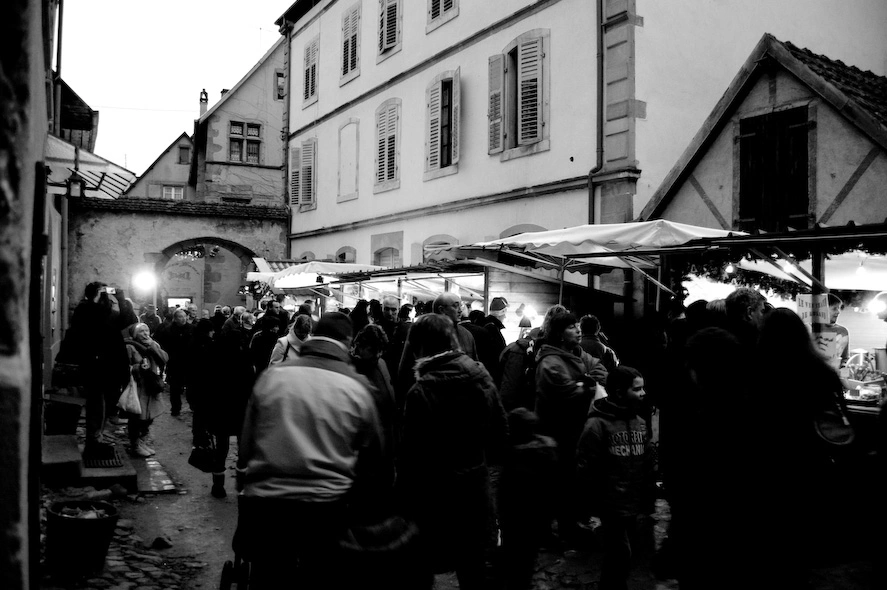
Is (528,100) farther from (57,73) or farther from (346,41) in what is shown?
(346,41)

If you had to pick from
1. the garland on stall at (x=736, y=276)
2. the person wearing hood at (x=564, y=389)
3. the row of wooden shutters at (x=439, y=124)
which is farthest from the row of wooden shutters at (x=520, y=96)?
the person wearing hood at (x=564, y=389)

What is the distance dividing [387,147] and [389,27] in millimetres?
2801

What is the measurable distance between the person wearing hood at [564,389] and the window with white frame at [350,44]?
16019mm

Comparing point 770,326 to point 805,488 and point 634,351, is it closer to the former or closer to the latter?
point 805,488

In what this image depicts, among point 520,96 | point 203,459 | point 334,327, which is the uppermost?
point 520,96

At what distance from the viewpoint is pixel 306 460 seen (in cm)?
323

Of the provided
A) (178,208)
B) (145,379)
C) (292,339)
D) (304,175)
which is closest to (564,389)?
(292,339)

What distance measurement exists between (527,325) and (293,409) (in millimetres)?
6312

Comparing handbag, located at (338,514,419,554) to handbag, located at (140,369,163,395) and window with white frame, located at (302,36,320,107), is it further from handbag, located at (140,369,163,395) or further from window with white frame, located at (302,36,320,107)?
window with white frame, located at (302,36,320,107)

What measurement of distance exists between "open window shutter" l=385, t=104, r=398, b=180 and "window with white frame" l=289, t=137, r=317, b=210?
193 inches

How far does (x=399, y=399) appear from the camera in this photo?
662 cm

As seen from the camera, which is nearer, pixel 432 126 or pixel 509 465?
pixel 509 465

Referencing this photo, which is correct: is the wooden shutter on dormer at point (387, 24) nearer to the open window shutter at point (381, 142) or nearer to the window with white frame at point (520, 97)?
the open window shutter at point (381, 142)

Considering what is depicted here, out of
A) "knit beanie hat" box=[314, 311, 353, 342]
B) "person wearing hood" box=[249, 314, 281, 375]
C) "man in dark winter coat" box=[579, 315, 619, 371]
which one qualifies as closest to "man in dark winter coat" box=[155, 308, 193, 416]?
"person wearing hood" box=[249, 314, 281, 375]
